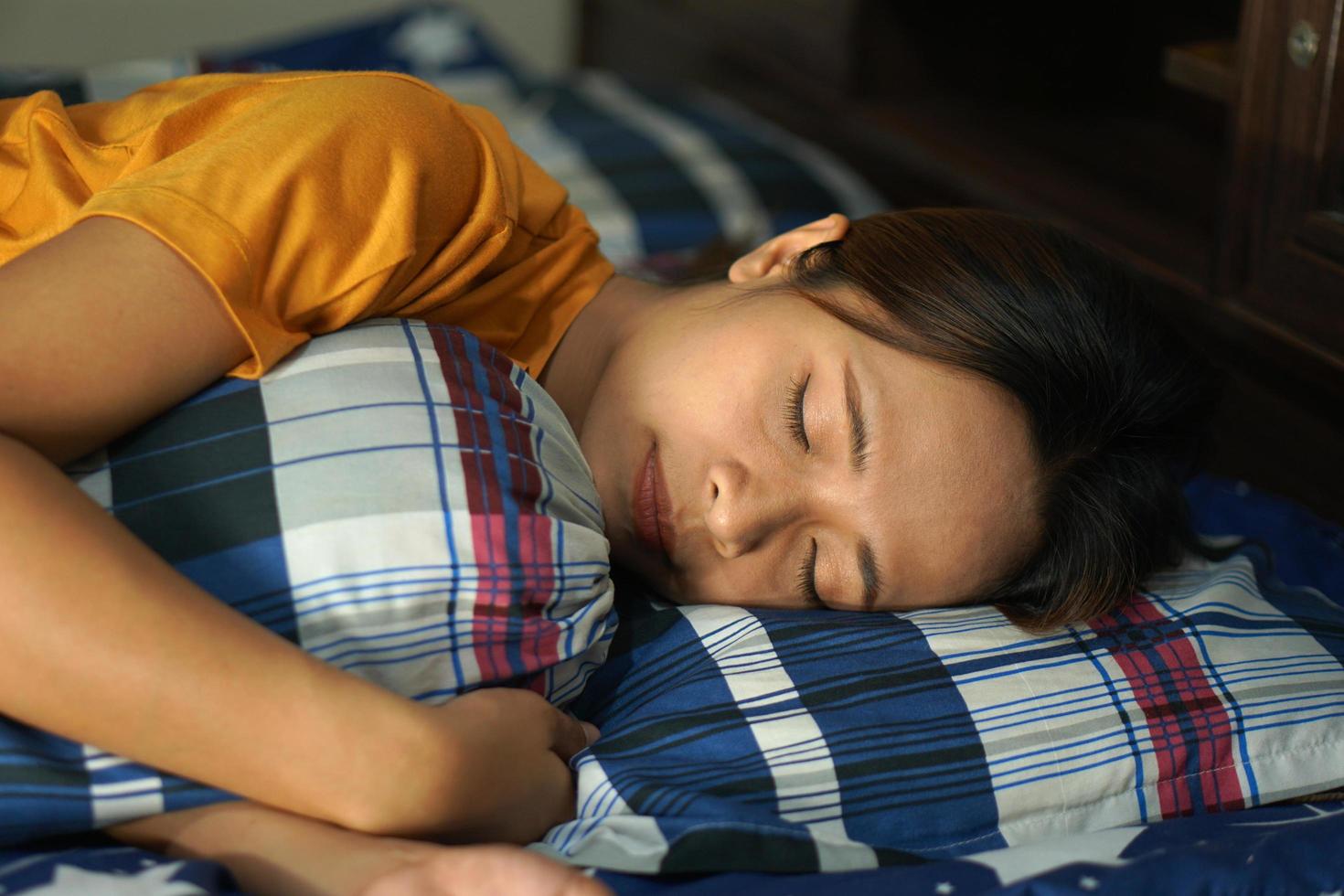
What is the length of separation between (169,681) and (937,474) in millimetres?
528

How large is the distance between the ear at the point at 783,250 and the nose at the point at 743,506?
0.21 m

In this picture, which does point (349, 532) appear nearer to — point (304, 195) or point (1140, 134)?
point (304, 195)

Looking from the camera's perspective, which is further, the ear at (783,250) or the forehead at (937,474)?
the ear at (783,250)

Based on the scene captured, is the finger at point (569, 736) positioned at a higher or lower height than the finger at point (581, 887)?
lower

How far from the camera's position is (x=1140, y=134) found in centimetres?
182

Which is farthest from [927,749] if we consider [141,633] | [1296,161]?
[1296,161]

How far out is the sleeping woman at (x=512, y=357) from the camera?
686 mm

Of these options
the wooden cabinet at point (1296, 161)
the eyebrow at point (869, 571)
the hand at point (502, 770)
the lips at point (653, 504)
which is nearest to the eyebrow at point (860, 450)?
the eyebrow at point (869, 571)

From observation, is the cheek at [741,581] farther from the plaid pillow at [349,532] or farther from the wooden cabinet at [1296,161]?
the wooden cabinet at [1296,161]

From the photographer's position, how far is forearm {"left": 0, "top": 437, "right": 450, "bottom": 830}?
26.2 inches

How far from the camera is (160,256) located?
29.6 inches

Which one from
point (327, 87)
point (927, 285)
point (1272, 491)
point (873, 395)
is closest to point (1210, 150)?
point (1272, 491)

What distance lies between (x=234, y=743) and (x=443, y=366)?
28 cm

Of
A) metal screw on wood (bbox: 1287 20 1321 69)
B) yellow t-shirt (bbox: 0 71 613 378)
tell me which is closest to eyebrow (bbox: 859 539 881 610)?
yellow t-shirt (bbox: 0 71 613 378)
